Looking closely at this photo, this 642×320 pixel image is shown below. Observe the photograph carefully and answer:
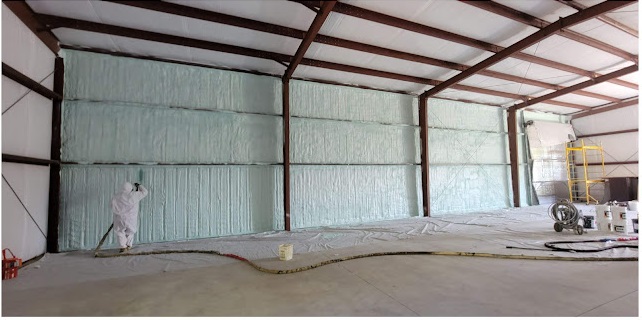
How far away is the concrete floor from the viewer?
9.28 ft

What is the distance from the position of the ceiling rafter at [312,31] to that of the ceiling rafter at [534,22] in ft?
8.12

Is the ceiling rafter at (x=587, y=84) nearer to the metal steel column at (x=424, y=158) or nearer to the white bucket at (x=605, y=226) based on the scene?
the metal steel column at (x=424, y=158)

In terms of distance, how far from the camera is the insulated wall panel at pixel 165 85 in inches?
238

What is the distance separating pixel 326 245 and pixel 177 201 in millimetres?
3647

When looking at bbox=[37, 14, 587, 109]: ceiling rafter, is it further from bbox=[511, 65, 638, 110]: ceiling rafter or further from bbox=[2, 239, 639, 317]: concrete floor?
bbox=[511, 65, 638, 110]: ceiling rafter

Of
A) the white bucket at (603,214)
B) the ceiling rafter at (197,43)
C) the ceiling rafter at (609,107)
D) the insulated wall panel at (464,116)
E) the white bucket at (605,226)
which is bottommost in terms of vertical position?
the white bucket at (605,226)

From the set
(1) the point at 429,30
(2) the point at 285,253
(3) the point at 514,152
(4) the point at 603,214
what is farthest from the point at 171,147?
(3) the point at 514,152

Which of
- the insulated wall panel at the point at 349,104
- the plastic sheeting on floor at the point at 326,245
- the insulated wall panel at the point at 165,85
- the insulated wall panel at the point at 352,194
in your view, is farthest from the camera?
the insulated wall panel at the point at 349,104

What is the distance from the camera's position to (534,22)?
237 inches

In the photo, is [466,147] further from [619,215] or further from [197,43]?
[197,43]

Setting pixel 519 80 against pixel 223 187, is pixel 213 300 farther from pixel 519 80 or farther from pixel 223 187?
pixel 519 80

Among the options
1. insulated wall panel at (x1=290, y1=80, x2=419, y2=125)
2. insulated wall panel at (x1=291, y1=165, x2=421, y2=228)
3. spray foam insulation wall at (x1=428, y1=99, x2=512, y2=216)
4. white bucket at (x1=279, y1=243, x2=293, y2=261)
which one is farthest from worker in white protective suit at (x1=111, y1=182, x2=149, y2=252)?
spray foam insulation wall at (x1=428, y1=99, x2=512, y2=216)

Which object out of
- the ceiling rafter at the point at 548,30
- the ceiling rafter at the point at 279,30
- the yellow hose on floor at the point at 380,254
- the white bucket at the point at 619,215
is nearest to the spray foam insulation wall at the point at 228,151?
the yellow hose on floor at the point at 380,254

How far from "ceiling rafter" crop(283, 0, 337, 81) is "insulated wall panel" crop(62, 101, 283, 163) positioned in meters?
1.48
